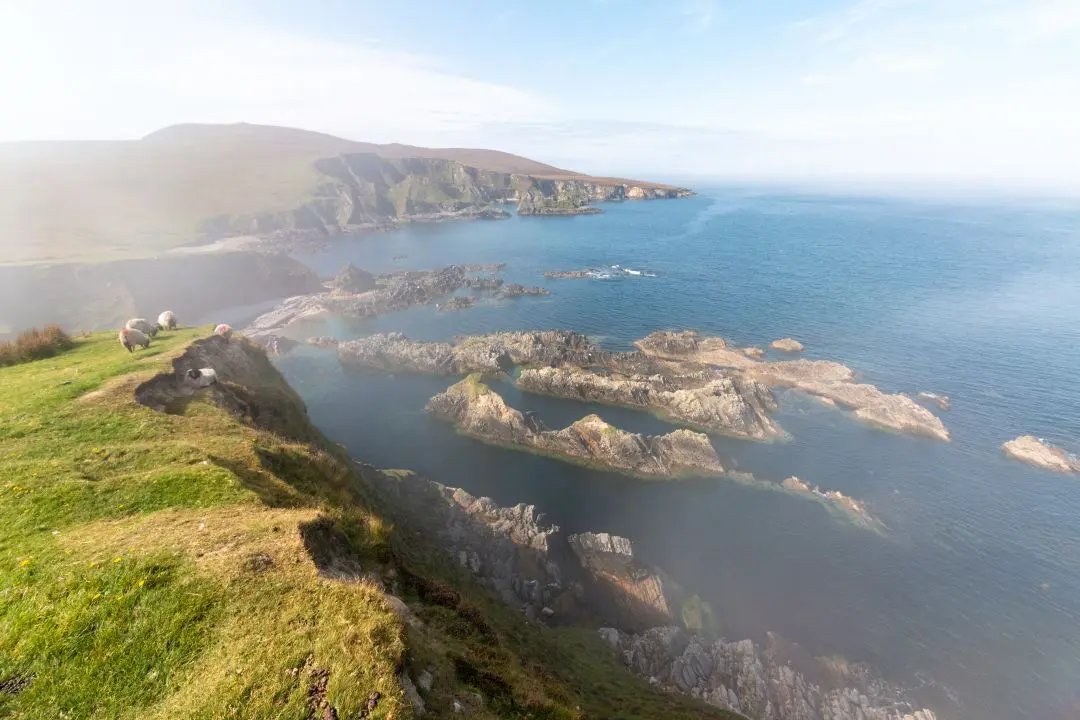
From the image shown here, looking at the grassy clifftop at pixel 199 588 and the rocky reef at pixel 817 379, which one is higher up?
the grassy clifftop at pixel 199 588

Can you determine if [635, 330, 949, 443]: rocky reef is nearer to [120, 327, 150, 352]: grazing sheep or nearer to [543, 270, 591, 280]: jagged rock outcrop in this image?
[543, 270, 591, 280]: jagged rock outcrop

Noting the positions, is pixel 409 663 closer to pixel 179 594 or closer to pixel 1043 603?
pixel 179 594

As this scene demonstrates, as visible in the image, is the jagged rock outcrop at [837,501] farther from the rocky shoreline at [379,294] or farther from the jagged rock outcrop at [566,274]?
the jagged rock outcrop at [566,274]

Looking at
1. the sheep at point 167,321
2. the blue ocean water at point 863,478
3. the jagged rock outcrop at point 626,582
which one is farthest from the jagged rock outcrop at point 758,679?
the sheep at point 167,321

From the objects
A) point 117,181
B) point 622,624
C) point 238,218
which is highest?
point 117,181

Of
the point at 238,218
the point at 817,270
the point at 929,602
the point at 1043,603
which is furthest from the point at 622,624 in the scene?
the point at 238,218
